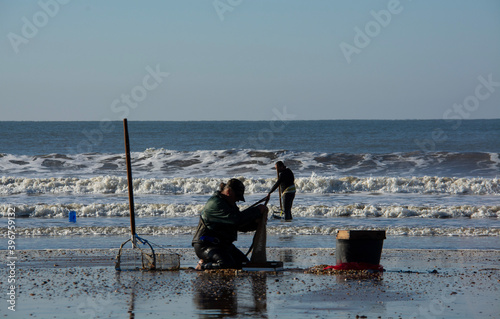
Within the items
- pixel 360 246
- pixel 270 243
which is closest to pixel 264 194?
pixel 270 243

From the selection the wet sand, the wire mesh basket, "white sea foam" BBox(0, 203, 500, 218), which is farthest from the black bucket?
"white sea foam" BBox(0, 203, 500, 218)

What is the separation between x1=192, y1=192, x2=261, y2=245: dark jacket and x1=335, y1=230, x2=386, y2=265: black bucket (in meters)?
1.32

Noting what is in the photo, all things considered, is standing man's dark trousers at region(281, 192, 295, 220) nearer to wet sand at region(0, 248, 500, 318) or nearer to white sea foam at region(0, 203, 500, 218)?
white sea foam at region(0, 203, 500, 218)

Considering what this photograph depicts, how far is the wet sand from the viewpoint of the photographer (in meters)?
6.89

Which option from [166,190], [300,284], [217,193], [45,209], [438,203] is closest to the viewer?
[300,284]

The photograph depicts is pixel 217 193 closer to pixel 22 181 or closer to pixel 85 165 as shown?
pixel 22 181

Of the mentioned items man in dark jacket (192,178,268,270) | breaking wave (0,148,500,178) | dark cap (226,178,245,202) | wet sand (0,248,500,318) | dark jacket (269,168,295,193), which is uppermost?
breaking wave (0,148,500,178)

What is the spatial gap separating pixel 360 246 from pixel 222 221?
2026 mm

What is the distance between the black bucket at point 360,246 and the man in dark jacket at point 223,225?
128 cm

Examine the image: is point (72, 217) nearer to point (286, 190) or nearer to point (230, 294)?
point (286, 190)

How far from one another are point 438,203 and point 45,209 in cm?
1194

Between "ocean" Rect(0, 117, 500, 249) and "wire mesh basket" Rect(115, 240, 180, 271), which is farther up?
"ocean" Rect(0, 117, 500, 249)

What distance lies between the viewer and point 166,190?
25719mm

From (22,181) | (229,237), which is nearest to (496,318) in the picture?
(229,237)
